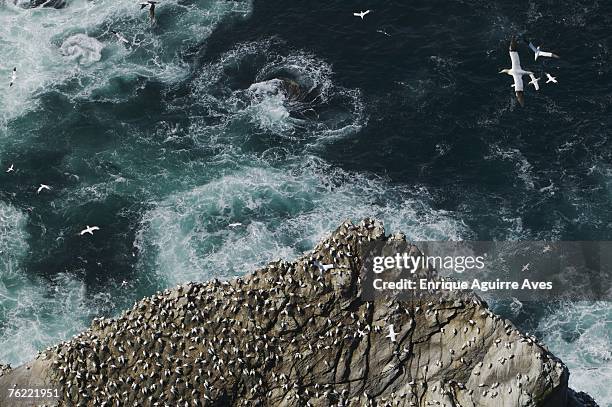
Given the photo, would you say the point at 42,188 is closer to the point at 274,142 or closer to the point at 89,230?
the point at 89,230

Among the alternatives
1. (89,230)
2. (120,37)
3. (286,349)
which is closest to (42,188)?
(89,230)

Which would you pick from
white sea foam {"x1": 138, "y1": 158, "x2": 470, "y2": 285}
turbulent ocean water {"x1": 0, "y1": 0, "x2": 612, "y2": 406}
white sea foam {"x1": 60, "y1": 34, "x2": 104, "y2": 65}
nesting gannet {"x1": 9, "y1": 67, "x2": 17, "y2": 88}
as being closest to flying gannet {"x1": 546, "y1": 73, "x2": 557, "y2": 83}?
turbulent ocean water {"x1": 0, "y1": 0, "x2": 612, "y2": 406}

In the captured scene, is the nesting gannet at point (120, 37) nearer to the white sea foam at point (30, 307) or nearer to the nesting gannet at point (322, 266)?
the white sea foam at point (30, 307)

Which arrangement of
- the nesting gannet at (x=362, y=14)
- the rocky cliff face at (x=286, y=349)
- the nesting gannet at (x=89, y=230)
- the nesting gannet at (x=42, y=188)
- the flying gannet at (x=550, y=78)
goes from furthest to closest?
the nesting gannet at (x=362, y=14) → the flying gannet at (x=550, y=78) → the nesting gannet at (x=42, y=188) → the nesting gannet at (x=89, y=230) → the rocky cliff face at (x=286, y=349)

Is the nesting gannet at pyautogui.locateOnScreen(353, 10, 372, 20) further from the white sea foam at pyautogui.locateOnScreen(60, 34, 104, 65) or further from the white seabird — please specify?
the white seabird

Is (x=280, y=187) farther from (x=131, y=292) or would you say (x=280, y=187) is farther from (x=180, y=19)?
(x=180, y=19)

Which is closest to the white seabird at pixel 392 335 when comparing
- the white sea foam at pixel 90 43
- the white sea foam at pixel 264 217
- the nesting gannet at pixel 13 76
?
the white sea foam at pixel 264 217
